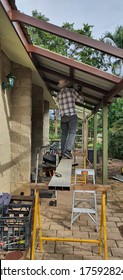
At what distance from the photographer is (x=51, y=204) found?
580 cm

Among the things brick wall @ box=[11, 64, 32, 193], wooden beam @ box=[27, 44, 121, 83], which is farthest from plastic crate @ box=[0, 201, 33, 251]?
brick wall @ box=[11, 64, 32, 193]

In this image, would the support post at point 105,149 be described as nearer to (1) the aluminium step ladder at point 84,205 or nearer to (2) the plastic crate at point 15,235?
(1) the aluminium step ladder at point 84,205

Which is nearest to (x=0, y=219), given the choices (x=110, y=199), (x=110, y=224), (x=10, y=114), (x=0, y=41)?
(x=110, y=224)

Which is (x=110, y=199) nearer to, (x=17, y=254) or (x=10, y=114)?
(x=10, y=114)

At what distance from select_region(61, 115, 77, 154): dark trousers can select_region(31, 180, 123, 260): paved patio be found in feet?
4.34

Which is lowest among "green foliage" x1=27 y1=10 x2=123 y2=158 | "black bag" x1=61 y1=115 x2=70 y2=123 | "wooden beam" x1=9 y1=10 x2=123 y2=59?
"black bag" x1=61 y1=115 x2=70 y2=123

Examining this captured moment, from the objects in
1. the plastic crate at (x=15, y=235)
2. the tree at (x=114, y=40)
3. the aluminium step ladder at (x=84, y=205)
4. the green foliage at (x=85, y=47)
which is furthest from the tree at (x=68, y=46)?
the plastic crate at (x=15, y=235)

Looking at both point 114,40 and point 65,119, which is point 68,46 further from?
point 65,119

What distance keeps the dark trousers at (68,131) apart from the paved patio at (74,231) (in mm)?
1321

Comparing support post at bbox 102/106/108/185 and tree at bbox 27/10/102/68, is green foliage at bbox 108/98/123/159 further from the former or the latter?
support post at bbox 102/106/108/185

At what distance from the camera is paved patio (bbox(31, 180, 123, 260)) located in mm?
3533

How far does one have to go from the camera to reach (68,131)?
563 centimetres

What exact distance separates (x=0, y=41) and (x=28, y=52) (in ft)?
1.99

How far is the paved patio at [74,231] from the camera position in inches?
139
